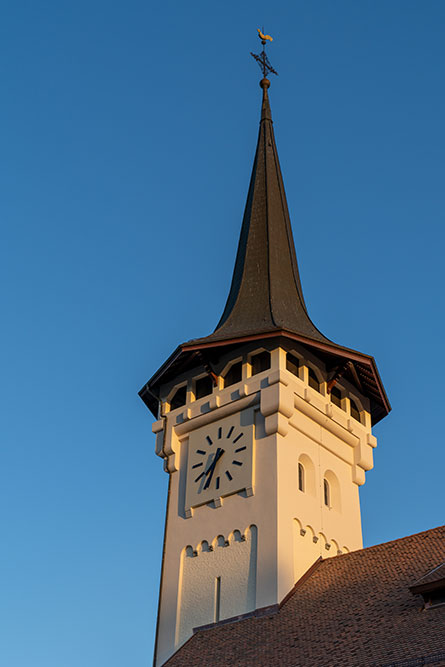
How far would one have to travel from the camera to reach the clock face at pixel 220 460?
29250 millimetres

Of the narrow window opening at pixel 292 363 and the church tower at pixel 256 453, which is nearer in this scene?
the church tower at pixel 256 453

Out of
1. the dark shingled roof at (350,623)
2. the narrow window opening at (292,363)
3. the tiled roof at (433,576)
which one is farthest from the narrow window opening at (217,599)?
the narrow window opening at (292,363)

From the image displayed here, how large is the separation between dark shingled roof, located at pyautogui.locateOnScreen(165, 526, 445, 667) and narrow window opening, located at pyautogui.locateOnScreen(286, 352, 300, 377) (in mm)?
5868

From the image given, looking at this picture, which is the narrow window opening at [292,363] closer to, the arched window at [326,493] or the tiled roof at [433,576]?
the arched window at [326,493]

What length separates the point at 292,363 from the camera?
31.2 meters

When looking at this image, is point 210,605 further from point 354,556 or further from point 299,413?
point 299,413

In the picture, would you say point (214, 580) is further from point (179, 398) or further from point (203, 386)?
point (179, 398)

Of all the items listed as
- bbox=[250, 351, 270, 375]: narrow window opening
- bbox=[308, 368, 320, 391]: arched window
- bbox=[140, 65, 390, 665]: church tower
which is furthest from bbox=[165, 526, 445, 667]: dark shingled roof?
bbox=[250, 351, 270, 375]: narrow window opening

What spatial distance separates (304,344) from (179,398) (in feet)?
15.8

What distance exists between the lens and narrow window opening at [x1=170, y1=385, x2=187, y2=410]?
108 feet

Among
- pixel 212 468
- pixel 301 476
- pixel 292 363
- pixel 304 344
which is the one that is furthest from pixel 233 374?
pixel 301 476

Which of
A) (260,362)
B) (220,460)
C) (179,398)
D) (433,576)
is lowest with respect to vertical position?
(433,576)

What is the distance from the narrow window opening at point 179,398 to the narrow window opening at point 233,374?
191 centimetres

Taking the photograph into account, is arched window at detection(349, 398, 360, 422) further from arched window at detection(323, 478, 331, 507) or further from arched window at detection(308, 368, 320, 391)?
arched window at detection(323, 478, 331, 507)
